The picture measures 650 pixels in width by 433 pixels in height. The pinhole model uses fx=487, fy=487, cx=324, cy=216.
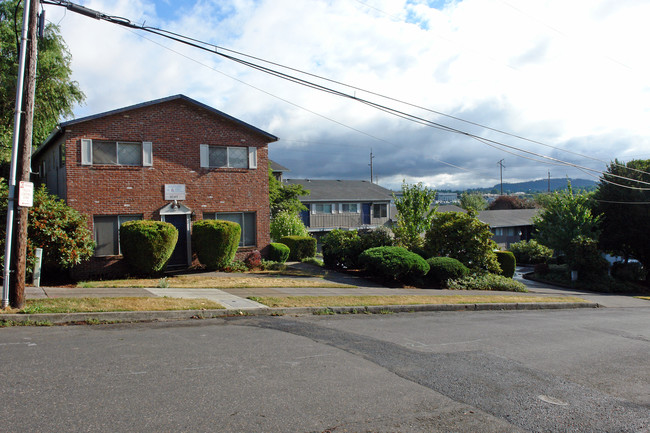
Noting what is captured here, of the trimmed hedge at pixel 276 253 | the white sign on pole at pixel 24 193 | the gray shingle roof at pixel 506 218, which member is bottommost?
the trimmed hedge at pixel 276 253

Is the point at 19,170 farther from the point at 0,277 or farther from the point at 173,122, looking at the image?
the point at 173,122

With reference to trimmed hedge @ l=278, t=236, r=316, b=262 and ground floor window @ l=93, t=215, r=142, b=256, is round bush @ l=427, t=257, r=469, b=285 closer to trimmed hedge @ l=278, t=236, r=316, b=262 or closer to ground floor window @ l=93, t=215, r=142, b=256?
trimmed hedge @ l=278, t=236, r=316, b=262

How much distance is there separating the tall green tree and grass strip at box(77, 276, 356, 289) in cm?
1369

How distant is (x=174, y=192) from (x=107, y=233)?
2.76 m

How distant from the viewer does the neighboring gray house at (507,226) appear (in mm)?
51509

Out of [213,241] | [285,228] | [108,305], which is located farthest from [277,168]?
[108,305]

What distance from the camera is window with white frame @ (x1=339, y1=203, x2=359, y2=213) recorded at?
4722cm

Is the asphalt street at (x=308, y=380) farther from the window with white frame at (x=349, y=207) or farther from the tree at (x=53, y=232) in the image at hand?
the window with white frame at (x=349, y=207)

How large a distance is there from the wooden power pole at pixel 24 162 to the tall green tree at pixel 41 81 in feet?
52.9

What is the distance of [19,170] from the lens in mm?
9273

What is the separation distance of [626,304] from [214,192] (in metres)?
17.4

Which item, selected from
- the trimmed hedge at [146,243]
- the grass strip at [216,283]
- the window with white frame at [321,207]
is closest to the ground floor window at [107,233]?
the trimmed hedge at [146,243]

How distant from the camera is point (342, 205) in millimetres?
47250

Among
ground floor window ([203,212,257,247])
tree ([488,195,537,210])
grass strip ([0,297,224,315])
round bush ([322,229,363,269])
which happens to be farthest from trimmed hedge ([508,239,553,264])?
tree ([488,195,537,210])
